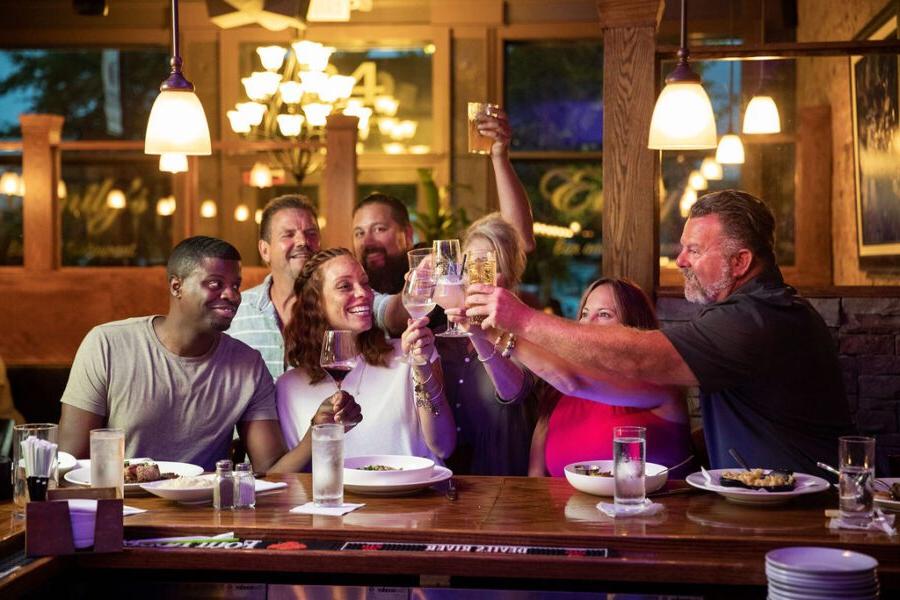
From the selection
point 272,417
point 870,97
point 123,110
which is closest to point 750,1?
point 870,97

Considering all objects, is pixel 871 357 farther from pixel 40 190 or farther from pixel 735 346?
pixel 40 190

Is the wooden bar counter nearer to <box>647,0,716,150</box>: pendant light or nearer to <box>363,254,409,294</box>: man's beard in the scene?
<box>647,0,716,150</box>: pendant light

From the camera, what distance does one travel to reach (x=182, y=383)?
3.49 meters

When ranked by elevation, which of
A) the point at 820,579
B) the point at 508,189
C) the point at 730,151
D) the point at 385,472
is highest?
the point at 730,151

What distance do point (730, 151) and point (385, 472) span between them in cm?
408

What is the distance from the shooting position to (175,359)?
138 inches

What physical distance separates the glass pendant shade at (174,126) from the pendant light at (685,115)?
154 centimetres

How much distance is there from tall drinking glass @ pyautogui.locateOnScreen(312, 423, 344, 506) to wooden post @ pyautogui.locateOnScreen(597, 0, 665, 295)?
2210 millimetres

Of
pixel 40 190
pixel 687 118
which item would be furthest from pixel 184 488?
pixel 40 190

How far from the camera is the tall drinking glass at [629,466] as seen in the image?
2512mm

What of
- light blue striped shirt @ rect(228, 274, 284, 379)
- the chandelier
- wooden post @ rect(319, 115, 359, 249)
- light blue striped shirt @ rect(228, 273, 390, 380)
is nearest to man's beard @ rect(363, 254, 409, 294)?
light blue striped shirt @ rect(228, 273, 390, 380)

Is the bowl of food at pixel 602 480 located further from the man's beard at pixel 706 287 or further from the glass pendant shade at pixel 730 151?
the glass pendant shade at pixel 730 151

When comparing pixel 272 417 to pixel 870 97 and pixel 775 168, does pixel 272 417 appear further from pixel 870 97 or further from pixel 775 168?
pixel 870 97

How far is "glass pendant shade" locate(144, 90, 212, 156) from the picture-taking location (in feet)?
11.2
